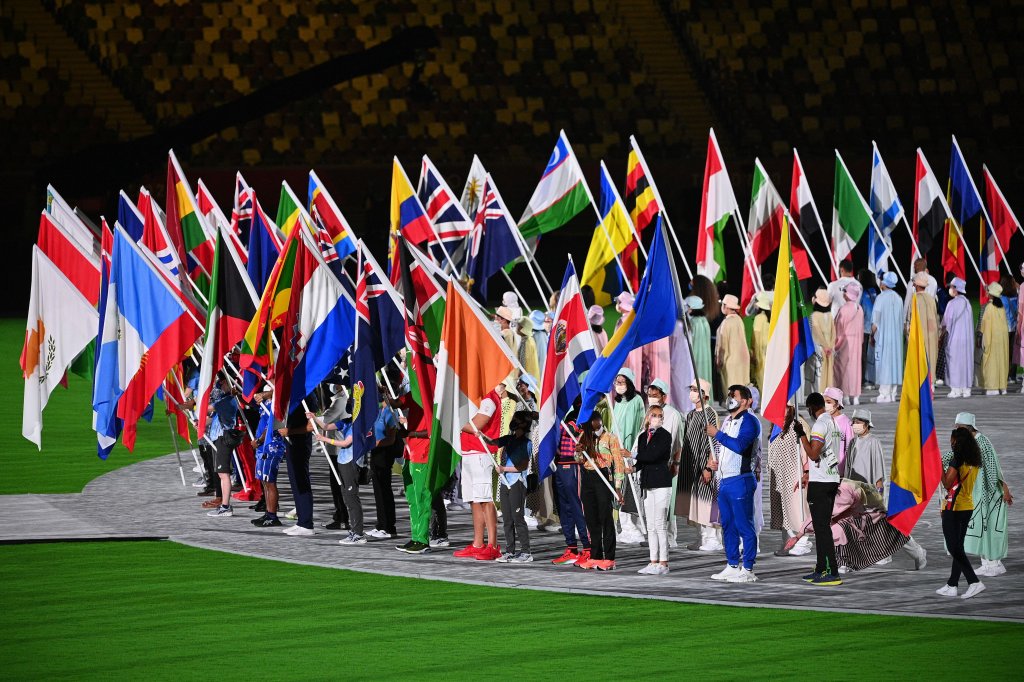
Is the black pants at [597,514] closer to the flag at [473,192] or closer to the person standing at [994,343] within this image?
the flag at [473,192]

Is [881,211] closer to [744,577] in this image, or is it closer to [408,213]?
[408,213]

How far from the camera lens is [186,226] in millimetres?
19422

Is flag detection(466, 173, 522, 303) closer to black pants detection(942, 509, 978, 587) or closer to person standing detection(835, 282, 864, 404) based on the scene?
person standing detection(835, 282, 864, 404)

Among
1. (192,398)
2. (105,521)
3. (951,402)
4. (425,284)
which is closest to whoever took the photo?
(425,284)

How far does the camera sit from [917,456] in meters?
12.6

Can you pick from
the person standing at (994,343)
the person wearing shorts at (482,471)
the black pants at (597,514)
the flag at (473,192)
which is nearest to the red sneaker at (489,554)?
the person wearing shorts at (482,471)

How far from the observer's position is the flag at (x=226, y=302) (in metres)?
15.8

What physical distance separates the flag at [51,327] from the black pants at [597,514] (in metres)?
6.51

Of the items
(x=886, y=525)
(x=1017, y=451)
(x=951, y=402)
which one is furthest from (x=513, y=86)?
(x=886, y=525)

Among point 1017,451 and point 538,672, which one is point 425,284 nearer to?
point 538,672

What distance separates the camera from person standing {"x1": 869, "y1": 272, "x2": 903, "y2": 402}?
2353 centimetres

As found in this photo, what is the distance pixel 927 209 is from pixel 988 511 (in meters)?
11.7

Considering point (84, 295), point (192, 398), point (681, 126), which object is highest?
point (681, 126)

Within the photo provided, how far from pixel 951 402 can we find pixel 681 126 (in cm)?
1883
